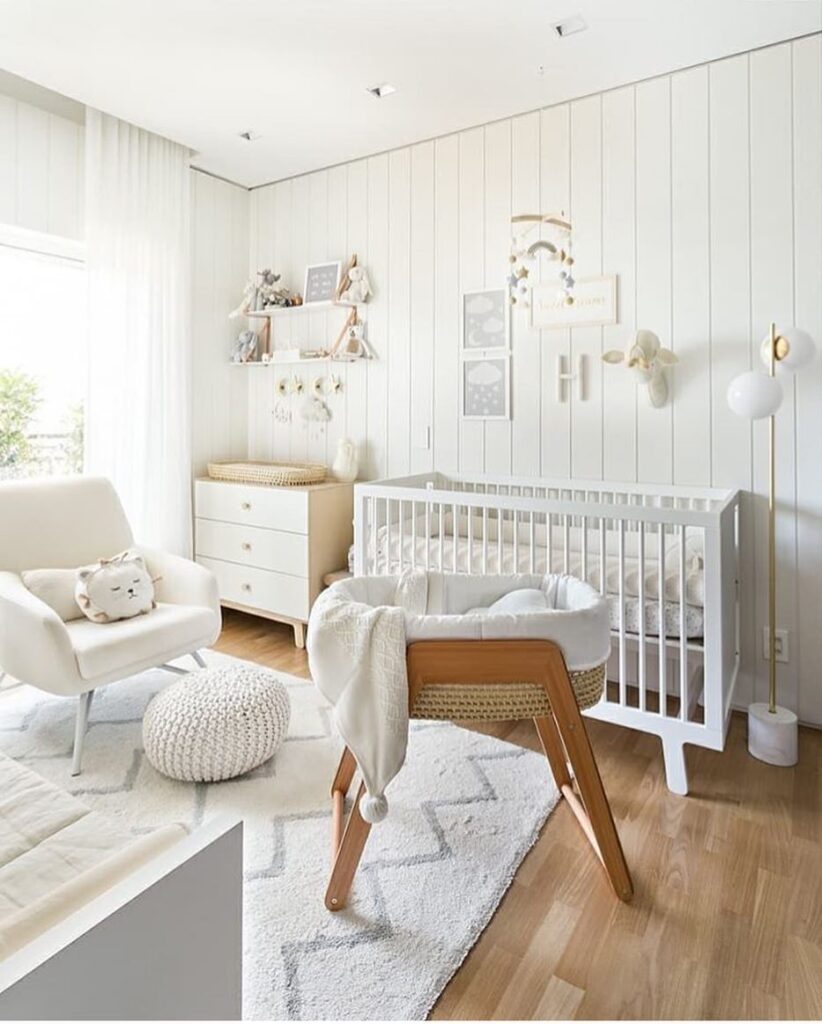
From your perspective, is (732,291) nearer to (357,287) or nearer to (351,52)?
(351,52)

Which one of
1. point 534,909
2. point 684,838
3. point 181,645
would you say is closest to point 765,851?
point 684,838

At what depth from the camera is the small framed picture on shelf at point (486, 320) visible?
9.92 ft

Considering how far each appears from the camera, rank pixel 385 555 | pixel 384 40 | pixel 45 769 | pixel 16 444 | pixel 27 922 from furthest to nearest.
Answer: pixel 16 444 < pixel 385 555 < pixel 384 40 < pixel 45 769 < pixel 27 922

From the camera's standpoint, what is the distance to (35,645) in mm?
2031

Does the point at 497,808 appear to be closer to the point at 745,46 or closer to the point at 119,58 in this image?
the point at 745,46

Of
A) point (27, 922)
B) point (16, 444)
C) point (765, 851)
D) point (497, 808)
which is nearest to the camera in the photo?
point (27, 922)

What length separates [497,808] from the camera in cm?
185

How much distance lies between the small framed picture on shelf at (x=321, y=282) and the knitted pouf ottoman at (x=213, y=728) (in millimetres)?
2261

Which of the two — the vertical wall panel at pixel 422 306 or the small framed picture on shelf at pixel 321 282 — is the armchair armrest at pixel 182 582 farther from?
the small framed picture on shelf at pixel 321 282

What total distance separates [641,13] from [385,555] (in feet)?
7.08

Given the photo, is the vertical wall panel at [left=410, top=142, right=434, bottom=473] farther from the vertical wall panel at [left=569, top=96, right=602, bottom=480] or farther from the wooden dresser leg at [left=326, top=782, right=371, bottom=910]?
the wooden dresser leg at [left=326, top=782, right=371, bottom=910]

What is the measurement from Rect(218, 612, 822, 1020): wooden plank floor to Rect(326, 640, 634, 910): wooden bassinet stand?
124mm

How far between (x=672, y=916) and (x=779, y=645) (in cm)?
135

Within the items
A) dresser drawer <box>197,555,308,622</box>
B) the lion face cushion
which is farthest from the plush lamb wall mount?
the lion face cushion
